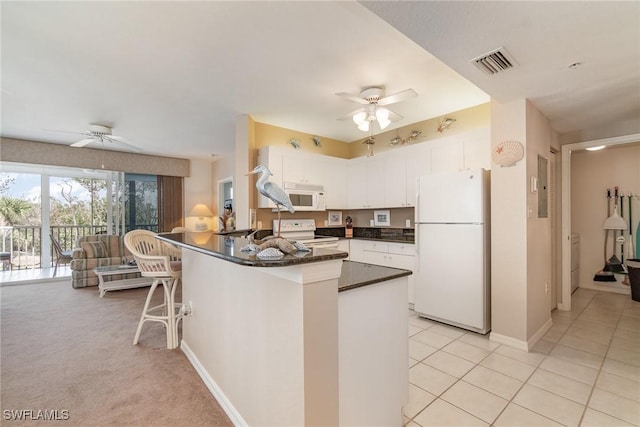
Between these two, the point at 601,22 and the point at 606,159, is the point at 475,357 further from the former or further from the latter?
the point at 606,159

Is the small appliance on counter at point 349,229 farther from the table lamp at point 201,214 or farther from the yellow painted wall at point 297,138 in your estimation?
the table lamp at point 201,214

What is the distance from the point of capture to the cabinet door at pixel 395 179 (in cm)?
395

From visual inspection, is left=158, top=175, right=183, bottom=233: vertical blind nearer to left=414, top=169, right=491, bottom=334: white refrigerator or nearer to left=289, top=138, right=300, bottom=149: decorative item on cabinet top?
left=289, top=138, right=300, bottom=149: decorative item on cabinet top

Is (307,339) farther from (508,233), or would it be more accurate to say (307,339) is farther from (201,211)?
(201,211)

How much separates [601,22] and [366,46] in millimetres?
1375

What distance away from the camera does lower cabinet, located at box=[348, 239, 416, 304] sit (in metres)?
3.56

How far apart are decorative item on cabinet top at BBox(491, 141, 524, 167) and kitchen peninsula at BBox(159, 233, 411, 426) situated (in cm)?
182

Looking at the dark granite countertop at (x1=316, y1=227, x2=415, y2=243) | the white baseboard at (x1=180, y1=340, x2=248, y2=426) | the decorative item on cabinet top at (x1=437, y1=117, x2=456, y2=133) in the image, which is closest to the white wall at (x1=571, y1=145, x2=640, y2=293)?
the decorative item on cabinet top at (x1=437, y1=117, x2=456, y2=133)

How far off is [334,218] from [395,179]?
135 cm

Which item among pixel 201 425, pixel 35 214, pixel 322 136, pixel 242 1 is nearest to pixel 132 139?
pixel 35 214

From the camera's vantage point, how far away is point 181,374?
217 cm

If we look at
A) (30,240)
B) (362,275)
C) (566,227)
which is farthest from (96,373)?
(30,240)

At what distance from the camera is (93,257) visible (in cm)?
502

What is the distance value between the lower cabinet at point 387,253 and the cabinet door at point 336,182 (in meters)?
0.71
